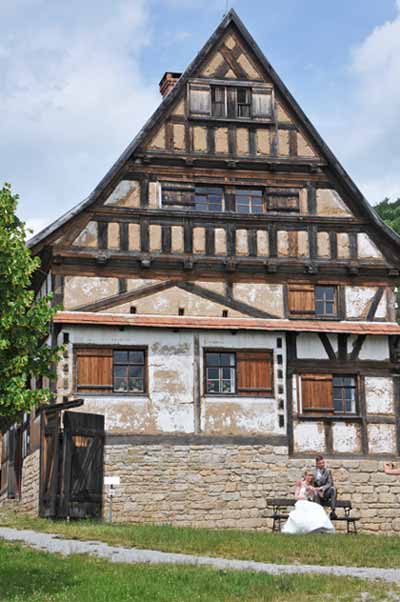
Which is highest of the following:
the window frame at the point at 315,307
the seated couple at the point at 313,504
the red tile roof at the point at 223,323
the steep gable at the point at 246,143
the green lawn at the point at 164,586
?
the steep gable at the point at 246,143

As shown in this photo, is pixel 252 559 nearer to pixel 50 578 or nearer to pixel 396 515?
pixel 50 578

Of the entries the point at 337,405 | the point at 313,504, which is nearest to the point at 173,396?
the point at 337,405

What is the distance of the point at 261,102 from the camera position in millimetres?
28938

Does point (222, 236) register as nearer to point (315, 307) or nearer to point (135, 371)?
point (315, 307)

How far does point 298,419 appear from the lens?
27109 millimetres

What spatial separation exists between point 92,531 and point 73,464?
517 cm

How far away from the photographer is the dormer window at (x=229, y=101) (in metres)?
28.6

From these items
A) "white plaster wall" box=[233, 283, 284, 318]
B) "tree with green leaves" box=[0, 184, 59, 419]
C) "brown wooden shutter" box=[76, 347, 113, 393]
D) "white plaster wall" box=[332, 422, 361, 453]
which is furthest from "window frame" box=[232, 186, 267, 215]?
"tree with green leaves" box=[0, 184, 59, 419]

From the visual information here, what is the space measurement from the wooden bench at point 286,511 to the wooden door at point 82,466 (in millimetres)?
4050

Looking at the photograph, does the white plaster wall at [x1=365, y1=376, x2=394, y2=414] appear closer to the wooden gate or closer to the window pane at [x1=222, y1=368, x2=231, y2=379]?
the window pane at [x1=222, y1=368, x2=231, y2=379]

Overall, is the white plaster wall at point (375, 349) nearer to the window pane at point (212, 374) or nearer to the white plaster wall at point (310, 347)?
the white plaster wall at point (310, 347)

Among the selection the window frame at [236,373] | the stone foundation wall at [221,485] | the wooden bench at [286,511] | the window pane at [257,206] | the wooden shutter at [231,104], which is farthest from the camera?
the wooden shutter at [231,104]

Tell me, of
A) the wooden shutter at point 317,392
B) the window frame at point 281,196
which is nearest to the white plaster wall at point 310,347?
the wooden shutter at point 317,392

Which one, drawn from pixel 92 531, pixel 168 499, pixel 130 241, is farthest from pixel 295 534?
pixel 130 241
